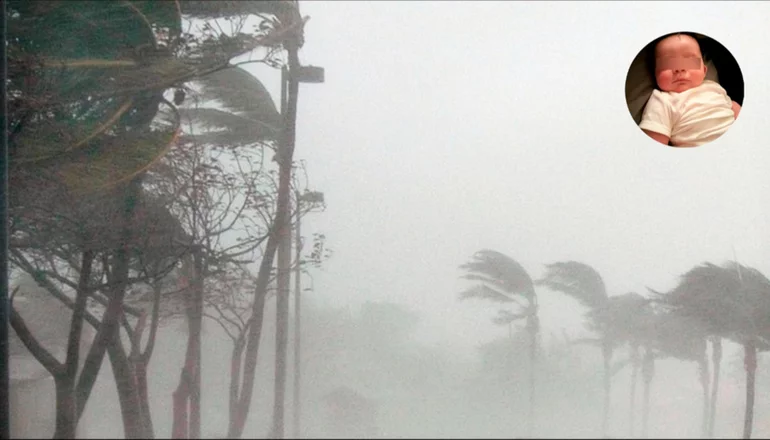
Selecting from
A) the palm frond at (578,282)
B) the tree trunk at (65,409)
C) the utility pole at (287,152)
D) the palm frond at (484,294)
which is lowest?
the tree trunk at (65,409)

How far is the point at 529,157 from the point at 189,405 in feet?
3.47

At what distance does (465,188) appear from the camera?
1957 millimetres

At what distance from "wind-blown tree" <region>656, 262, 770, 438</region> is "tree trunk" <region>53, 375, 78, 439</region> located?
1499 mm

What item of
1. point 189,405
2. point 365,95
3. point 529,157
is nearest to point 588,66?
point 529,157

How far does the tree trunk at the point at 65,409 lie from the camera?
2014 millimetres

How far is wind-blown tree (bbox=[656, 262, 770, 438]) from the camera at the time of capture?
193cm

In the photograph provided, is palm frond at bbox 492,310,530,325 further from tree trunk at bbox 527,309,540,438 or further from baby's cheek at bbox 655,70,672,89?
baby's cheek at bbox 655,70,672,89

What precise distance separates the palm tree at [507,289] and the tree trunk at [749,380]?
528 millimetres

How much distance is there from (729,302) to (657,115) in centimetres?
50

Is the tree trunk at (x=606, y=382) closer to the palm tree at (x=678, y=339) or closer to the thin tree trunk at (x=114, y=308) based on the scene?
the palm tree at (x=678, y=339)

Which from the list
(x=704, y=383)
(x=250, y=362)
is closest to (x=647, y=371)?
(x=704, y=383)

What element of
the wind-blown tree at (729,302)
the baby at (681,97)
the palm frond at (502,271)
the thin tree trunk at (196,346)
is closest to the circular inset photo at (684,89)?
the baby at (681,97)

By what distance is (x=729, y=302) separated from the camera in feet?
6.39

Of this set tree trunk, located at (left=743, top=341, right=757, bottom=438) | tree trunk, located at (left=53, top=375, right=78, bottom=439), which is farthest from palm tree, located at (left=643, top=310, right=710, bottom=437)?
tree trunk, located at (left=53, top=375, right=78, bottom=439)
